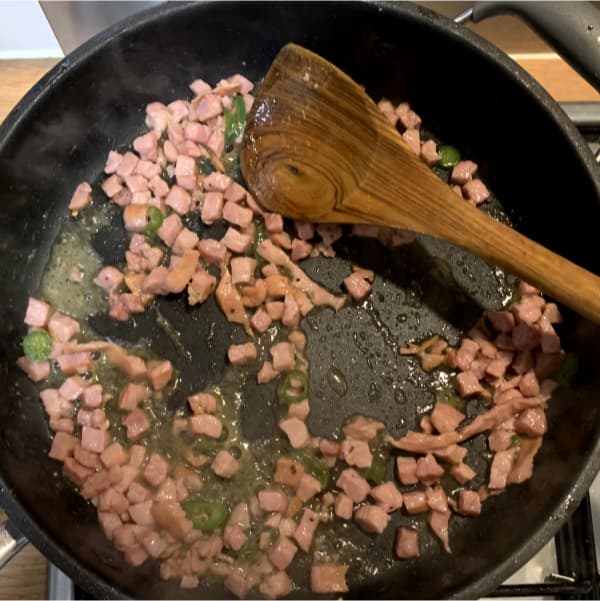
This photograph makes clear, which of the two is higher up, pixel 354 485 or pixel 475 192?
pixel 475 192

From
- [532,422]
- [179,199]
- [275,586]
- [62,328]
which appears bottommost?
[275,586]

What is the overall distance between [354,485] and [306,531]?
4.4 inches

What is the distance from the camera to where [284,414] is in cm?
124

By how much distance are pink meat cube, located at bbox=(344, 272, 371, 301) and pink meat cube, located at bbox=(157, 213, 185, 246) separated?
0.34 metres

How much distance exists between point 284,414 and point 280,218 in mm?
370

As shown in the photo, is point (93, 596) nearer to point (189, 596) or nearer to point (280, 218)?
point (189, 596)

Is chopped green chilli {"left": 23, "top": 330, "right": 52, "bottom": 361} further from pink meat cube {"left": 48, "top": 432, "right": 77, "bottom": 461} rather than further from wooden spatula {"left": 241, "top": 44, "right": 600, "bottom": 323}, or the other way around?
wooden spatula {"left": 241, "top": 44, "right": 600, "bottom": 323}

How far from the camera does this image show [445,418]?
123cm

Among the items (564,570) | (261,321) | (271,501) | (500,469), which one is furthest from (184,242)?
(564,570)

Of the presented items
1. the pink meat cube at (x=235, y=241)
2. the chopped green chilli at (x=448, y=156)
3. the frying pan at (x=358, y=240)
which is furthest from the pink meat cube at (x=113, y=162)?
the chopped green chilli at (x=448, y=156)

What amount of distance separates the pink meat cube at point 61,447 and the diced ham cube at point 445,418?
0.63m

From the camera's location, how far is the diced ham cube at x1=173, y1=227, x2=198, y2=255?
4.30ft

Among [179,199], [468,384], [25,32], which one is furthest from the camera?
[25,32]

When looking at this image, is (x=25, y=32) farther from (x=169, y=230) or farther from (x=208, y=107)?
(x=169, y=230)
